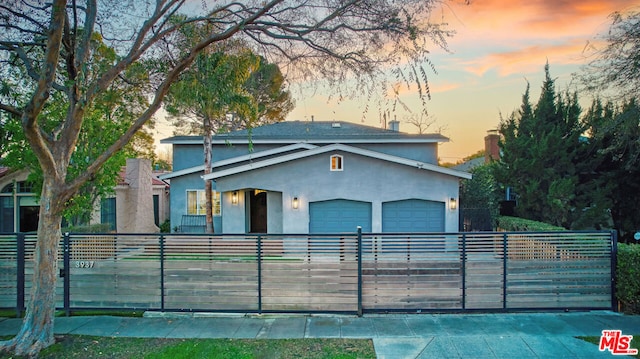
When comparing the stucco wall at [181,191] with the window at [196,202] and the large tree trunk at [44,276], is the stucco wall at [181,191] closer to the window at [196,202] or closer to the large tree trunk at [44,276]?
the window at [196,202]

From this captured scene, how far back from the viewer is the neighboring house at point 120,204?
49.9ft

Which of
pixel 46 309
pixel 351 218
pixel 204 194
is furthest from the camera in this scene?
pixel 204 194

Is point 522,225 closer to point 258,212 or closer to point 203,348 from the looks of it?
point 258,212

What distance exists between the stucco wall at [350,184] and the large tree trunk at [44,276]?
8.08m

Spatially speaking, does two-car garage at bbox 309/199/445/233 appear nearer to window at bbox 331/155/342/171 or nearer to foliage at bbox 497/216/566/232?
window at bbox 331/155/342/171

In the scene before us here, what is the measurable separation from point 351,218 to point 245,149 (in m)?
7.19

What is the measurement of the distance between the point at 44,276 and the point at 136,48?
3.96 meters

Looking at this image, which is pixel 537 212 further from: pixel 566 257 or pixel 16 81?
pixel 16 81

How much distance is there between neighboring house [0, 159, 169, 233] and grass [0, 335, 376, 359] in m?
10.2

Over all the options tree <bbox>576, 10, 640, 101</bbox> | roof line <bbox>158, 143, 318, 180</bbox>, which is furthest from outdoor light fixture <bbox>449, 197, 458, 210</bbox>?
roof line <bbox>158, 143, 318, 180</bbox>

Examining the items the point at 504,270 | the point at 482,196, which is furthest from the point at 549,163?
the point at 504,270

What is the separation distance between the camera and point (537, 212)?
46.1ft

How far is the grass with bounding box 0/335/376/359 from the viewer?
17.7 ft

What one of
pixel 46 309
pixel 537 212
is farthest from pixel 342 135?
pixel 46 309
